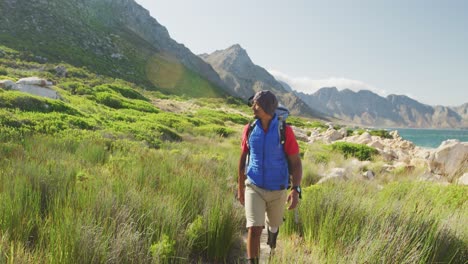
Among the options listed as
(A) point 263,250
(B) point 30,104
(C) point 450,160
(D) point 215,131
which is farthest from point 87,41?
(A) point 263,250

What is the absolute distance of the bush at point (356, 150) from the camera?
1761 cm

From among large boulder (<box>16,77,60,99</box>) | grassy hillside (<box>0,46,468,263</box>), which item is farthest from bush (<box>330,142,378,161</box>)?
large boulder (<box>16,77,60,99</box>)

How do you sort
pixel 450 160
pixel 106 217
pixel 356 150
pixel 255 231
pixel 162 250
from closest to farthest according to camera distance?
pixel 162 250, pixel 106 217, pixel 255 231, pixel 450 160, pixel 356 150

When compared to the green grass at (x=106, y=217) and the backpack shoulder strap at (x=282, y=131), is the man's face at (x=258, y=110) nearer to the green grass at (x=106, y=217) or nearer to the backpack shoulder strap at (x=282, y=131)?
the backpack shoulder strap at (x=282, y=131)

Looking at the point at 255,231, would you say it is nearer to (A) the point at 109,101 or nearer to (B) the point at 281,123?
(B) the point at 281,123

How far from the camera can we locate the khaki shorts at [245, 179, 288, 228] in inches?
153

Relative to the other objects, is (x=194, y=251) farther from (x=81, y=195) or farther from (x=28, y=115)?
(x=28, y=115)

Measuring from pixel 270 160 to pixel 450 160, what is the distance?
32.8 feet

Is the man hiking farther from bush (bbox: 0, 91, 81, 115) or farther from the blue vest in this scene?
bush (bbox: 0, 91, 81, 115)

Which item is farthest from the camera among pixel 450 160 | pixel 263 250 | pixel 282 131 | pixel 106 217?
pixel 450 160

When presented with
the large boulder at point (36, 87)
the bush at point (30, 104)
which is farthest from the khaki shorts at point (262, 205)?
the large boulder at point (36, 87)

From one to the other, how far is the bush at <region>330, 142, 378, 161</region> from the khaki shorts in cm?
1419

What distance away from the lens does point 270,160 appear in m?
3.90

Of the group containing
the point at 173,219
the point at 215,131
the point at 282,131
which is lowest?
the point at 215,131
